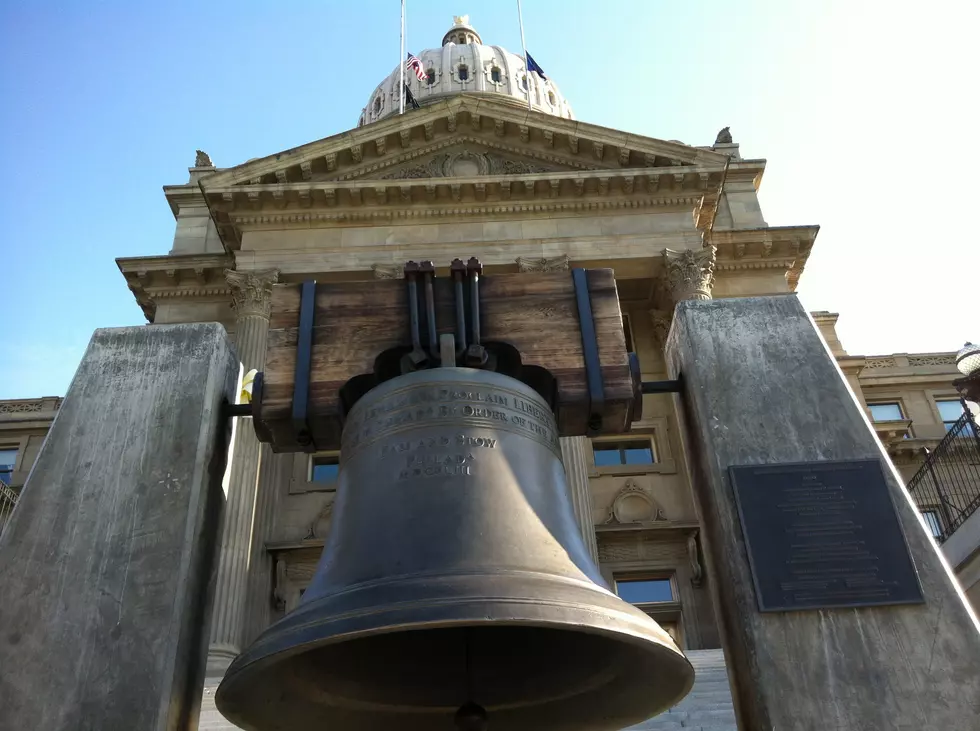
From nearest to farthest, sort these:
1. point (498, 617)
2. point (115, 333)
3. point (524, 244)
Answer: point (498, 617) → point (115, 333) → point (524, 244)

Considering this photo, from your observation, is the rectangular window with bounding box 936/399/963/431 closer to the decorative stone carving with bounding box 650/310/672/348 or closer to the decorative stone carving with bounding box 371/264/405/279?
the decorative stone carving with bounding box 650/310/672/348

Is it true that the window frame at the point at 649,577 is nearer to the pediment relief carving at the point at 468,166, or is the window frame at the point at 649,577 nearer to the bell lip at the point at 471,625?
the pediment relief carving at the point at 468,166

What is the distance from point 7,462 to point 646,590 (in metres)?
27.8

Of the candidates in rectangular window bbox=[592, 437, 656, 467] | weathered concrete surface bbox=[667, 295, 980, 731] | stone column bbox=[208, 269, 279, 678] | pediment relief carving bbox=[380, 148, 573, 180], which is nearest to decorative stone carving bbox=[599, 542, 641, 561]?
rectangular window bbox=[592, 437, 656, 467]

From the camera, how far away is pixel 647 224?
2391 centimetres

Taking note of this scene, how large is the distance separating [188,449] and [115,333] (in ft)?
3.21

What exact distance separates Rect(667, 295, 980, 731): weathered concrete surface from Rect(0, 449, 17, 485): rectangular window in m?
36.5

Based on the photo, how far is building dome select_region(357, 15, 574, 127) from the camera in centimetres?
5828

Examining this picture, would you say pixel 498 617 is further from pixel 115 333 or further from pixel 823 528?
pixel 115 333

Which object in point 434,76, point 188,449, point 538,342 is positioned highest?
point 434,76

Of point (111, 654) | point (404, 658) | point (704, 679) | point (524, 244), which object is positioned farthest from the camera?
point (524, 244)

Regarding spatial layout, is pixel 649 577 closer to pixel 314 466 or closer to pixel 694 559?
pixel 694 559

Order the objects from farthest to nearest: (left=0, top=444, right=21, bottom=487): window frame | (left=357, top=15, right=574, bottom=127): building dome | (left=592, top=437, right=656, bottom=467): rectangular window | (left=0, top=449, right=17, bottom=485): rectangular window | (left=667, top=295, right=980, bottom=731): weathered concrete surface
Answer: (left=357, top=15, right=574, bottom=127): building dome → (left=0, top=449, right=17, bottom=485): rectangular window → (left=0, top=444, right=21, bottom=487): window frame → (left=592, top=437, right=656, bottom=467): rectangular window → (left=667, top=295, right=980, bottom=731): weathered concrete surface

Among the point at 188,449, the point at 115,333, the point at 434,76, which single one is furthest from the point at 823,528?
the point at 434,76
